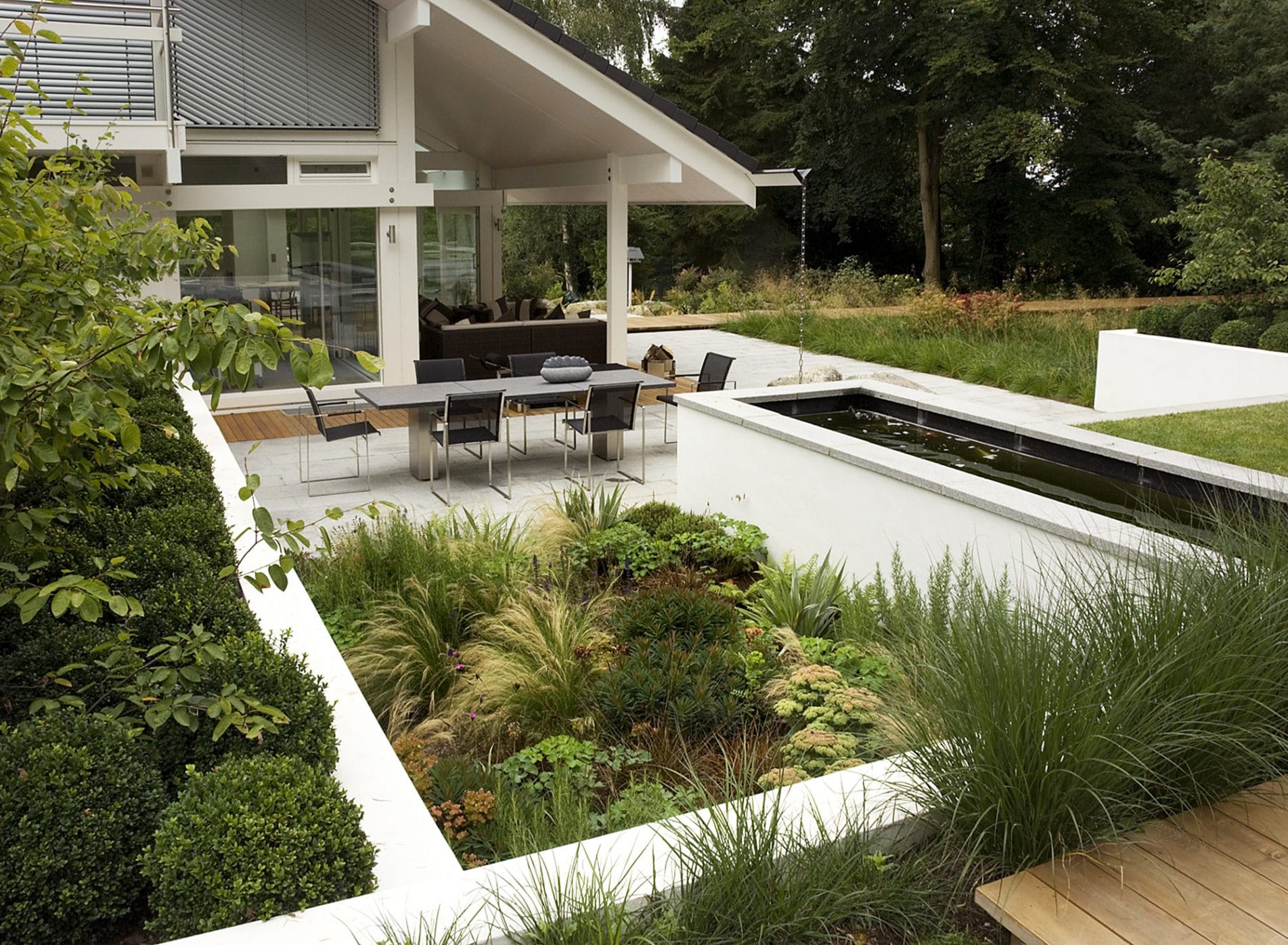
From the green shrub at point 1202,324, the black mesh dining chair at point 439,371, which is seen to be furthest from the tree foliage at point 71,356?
the green shrub at point 1202,324

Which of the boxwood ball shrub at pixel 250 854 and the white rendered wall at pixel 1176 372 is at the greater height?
the white rendered wall at pixel 1176 372

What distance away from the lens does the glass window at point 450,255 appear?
57.5ft

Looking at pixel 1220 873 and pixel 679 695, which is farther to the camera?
pixel 679 695

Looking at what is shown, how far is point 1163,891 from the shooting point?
9.76ft

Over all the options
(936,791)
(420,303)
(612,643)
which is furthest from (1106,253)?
(936,791)

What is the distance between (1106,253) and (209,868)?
99.5 feet

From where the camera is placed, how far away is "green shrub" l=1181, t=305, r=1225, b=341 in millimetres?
12977

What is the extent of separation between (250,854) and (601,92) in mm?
11235

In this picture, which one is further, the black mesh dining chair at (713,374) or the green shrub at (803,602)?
the black mesh dining chair at (713,374)

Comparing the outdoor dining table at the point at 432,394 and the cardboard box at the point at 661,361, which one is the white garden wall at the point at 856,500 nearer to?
the outdoor dining table at the point at 432,394

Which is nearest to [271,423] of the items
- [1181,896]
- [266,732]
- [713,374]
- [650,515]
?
[713,374]

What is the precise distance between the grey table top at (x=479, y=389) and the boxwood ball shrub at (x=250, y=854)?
21.8 ft

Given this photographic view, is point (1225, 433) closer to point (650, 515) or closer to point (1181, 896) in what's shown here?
point (650, 515)

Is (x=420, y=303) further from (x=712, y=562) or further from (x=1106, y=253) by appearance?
(x=1106, y=253)
